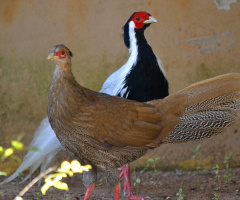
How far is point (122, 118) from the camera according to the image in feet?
11.0

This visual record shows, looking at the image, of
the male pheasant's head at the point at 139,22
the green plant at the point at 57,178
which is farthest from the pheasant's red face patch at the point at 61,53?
the green plant at the point at 57,178

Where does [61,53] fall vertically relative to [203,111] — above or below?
above

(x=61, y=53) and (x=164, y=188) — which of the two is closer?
(x=61, y=53)

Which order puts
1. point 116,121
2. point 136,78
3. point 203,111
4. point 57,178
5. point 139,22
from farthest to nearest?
point 139,22, point 136,78, point 203,111, point 116,121, point 57,178

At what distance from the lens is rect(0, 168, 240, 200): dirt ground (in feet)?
13.4

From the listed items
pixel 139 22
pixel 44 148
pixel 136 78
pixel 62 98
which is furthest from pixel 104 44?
pixel 62 98

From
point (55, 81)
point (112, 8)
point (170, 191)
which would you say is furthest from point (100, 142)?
point (112, 8)

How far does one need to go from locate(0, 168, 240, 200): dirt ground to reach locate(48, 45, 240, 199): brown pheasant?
621 mm

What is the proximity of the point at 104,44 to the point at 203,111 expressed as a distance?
1.86 metres

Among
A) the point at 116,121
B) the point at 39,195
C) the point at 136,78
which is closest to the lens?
the point at 116,121

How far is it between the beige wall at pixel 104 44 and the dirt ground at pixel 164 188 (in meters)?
0.25

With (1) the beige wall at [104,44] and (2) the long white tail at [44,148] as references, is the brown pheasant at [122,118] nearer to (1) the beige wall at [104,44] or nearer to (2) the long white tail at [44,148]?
(2) the long white tail at [44,148]

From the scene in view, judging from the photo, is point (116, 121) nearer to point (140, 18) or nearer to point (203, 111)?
point (203, 111)

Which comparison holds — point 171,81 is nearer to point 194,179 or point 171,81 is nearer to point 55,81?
point 194,179
